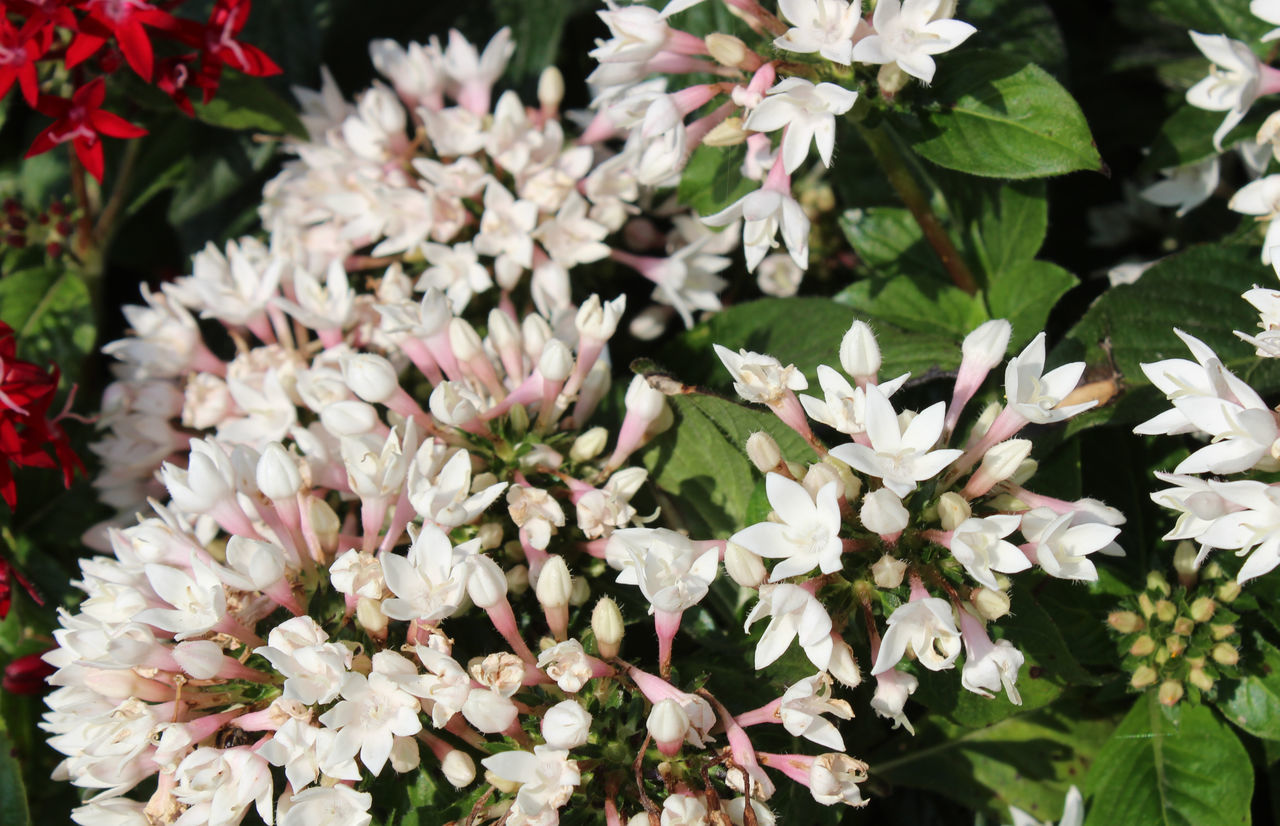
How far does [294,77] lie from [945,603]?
5.01 ft

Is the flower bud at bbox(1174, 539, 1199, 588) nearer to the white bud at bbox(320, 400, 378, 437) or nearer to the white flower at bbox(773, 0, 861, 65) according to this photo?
the white flower at bbox(773, 0, 861, 65)

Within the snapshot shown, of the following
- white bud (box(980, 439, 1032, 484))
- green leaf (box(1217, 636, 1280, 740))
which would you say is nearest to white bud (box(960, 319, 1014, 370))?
white bud (box(980, 439, 1032, 484))

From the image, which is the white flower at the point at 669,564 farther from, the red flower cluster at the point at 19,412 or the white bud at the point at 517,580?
the red flower cluster at the point at 19,412

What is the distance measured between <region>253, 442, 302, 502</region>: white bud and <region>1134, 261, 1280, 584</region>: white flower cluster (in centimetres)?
86

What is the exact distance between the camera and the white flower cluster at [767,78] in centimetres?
114

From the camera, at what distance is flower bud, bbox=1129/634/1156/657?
1.27 metres

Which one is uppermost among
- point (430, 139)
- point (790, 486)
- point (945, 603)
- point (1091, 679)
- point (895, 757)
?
point (430, 139)

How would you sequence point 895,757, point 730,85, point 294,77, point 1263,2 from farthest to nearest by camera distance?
point 294,77 < point 895,757 < point 730,85 < point 1263,2

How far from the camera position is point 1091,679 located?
1.19 metres

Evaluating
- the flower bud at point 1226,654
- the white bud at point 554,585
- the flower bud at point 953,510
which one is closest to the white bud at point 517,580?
the white bud at point 554,585

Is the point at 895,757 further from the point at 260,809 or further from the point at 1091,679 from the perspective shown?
the point at 260,809

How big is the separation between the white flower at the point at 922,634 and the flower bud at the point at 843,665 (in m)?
0.04

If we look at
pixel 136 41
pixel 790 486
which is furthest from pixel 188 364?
pixel 790 486

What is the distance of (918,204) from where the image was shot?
1.45 meters
